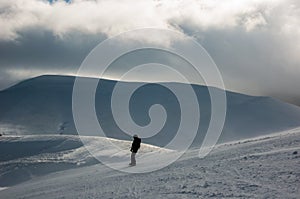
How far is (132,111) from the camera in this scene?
124 meters

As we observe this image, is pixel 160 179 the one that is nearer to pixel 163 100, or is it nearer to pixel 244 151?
pixel 244 151

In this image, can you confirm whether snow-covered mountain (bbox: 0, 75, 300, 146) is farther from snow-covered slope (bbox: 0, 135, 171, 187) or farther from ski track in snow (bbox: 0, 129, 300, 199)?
ski track in snow (bbox: 0, 129, 300, 199)

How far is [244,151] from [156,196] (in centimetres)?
546

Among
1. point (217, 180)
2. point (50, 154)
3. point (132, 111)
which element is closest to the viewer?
point (217, 180)

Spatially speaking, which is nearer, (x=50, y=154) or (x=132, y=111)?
(x=50, y=154)

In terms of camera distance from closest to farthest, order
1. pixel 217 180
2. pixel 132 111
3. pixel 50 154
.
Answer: pixel 217 180 < pixel 50 154 < pixel 132 111

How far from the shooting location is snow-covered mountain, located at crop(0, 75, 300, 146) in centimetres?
8681

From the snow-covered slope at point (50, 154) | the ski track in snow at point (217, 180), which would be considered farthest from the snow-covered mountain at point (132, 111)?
Result: the ski track in snow at point (217, 180)

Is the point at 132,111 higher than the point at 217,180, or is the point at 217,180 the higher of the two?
the point at 132,111

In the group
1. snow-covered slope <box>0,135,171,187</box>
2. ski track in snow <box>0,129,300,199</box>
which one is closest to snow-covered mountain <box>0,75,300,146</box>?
snow-covered slope <box>0,135,171,187</box>

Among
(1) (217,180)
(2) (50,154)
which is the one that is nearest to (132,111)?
(2) (50,154)

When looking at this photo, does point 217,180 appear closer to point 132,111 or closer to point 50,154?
point 50,154

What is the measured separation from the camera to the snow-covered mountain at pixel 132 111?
285ft

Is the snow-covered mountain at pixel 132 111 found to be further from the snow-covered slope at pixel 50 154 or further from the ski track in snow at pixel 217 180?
the ski track in snow at pixel 217 180
